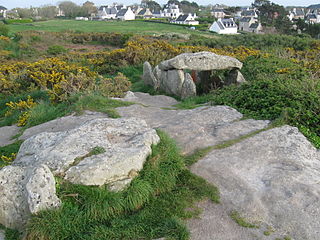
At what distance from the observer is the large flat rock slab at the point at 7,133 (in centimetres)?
978

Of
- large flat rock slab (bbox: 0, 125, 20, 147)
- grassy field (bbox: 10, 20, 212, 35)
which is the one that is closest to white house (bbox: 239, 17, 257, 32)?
grassy field (bbox: 10, 20, 212, 35)

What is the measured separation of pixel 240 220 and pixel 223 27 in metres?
76.4

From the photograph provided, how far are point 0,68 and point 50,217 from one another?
57.3 feet

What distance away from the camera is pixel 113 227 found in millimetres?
4918

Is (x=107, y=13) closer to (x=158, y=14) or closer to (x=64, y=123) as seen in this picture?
(x=158, y=14)

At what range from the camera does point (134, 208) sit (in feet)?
17.7

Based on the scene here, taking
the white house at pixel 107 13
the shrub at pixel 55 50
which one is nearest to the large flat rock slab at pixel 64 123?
the shrub at pixel 55 50

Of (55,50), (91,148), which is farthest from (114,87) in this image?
(55,50)

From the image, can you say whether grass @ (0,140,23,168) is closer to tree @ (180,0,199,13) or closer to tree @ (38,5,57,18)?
tree @ (38,5,57,18)

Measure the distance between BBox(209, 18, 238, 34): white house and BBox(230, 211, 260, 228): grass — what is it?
73.4m

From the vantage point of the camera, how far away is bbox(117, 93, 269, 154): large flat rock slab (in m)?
7.52

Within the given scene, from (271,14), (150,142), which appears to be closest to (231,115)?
(150,142)

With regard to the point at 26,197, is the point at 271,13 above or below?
below

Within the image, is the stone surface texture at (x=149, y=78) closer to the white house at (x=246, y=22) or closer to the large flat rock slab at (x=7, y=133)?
the large flat rock slab at (x=7, y=133)
